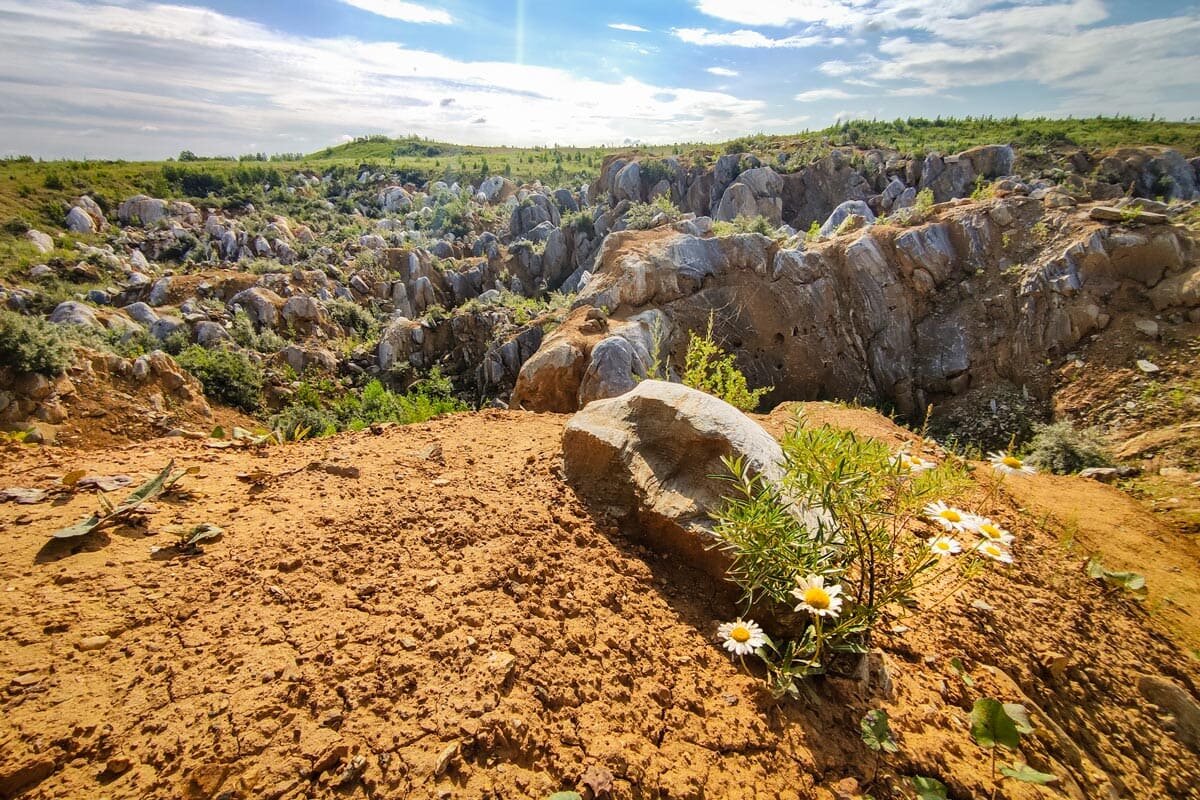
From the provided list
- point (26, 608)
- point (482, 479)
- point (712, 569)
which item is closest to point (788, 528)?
point (712, 569)

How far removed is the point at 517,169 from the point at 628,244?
4690cm

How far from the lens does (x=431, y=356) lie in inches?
731

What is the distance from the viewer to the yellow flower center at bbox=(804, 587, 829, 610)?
6.74 feet

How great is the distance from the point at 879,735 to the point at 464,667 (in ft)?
5.60

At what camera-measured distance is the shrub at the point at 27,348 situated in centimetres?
661

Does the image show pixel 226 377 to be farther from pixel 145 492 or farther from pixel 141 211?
pixel 141 211

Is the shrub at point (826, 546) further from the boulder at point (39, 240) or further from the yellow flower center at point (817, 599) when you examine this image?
the boulder at point (39, 240)

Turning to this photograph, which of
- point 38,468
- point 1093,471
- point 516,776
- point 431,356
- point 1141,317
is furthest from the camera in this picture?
point 431,356

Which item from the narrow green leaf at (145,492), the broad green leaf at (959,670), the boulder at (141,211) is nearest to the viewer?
the broad green leaf at (959,670)

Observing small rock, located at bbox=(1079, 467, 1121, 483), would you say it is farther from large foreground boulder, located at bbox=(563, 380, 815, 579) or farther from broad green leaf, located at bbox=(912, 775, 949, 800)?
broad green leaf, located at bbox=(912, 775, 949, 800)

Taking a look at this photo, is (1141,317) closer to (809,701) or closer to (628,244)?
(628,244)

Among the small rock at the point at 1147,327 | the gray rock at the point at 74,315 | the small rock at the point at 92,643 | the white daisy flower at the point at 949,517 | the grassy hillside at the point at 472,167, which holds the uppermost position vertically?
the grassy hillside at the point at 472,167

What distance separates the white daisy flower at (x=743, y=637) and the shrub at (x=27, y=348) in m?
9.31

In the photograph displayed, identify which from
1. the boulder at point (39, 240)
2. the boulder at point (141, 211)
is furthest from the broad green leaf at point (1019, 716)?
the boulder at point (141, 211)
